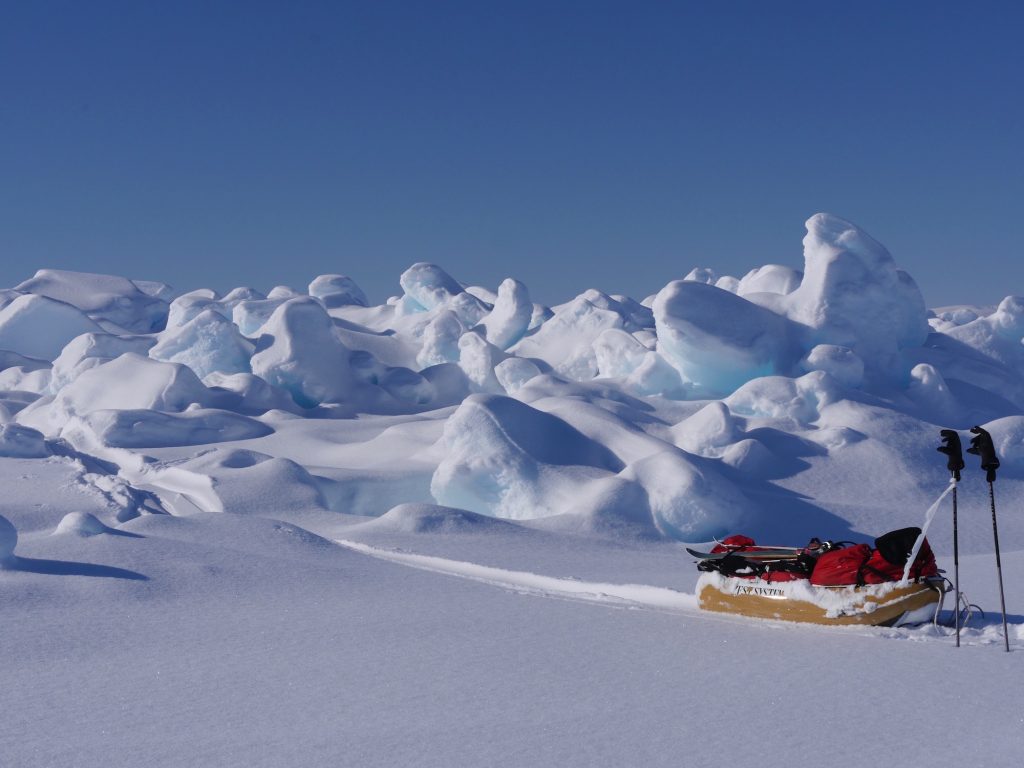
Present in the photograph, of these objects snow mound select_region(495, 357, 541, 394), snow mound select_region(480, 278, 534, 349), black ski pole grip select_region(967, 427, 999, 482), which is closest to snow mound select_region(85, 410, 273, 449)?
snow mound select_region(495, 357, 541, 394)

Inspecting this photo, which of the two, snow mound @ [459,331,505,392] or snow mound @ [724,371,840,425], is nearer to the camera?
snow mound @ [724,371,840,425]

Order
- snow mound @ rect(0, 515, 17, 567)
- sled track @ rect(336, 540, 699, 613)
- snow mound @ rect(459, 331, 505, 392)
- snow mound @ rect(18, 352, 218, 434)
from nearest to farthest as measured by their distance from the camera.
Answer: snow mound @ rect(0, 515, 17, 567), sled track @ rect(336, 540, 699, 613), snow mound @ rect(18, 352, 218, 434), snow mound @ rect(459, 331, 505, 392)

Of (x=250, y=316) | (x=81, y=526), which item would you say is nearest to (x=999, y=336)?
(x=250, y=316)

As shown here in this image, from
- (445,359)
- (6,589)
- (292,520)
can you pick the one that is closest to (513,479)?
(292,520)

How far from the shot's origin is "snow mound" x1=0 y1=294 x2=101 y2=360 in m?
29.8

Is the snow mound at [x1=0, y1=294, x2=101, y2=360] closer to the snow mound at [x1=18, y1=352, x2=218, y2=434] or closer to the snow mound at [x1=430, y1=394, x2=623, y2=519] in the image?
the snow mound at [x1=18, y1=352, x2=218, y2=434]

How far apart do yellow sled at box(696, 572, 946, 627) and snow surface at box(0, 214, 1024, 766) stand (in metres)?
0.12

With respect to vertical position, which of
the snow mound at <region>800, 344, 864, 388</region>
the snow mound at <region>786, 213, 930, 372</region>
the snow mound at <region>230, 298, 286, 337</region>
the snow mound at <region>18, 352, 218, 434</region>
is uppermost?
the snow mound at <region>230, 298, 286, 337</region>

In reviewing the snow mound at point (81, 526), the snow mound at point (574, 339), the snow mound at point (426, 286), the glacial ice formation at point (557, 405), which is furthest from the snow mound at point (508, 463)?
the snow mound at point (426, 286)

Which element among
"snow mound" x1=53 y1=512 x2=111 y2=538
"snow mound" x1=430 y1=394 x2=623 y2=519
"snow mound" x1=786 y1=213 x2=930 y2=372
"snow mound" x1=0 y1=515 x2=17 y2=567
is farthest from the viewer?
"snow mound" x1=786 y1=213 x2=930 y2=372

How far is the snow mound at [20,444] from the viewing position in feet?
46.5

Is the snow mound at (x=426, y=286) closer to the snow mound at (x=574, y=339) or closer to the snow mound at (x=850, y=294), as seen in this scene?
the snow mound at (x=574, y=339)

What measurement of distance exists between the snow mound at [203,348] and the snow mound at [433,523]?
1380 centimetres

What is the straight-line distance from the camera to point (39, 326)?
30172 mm
